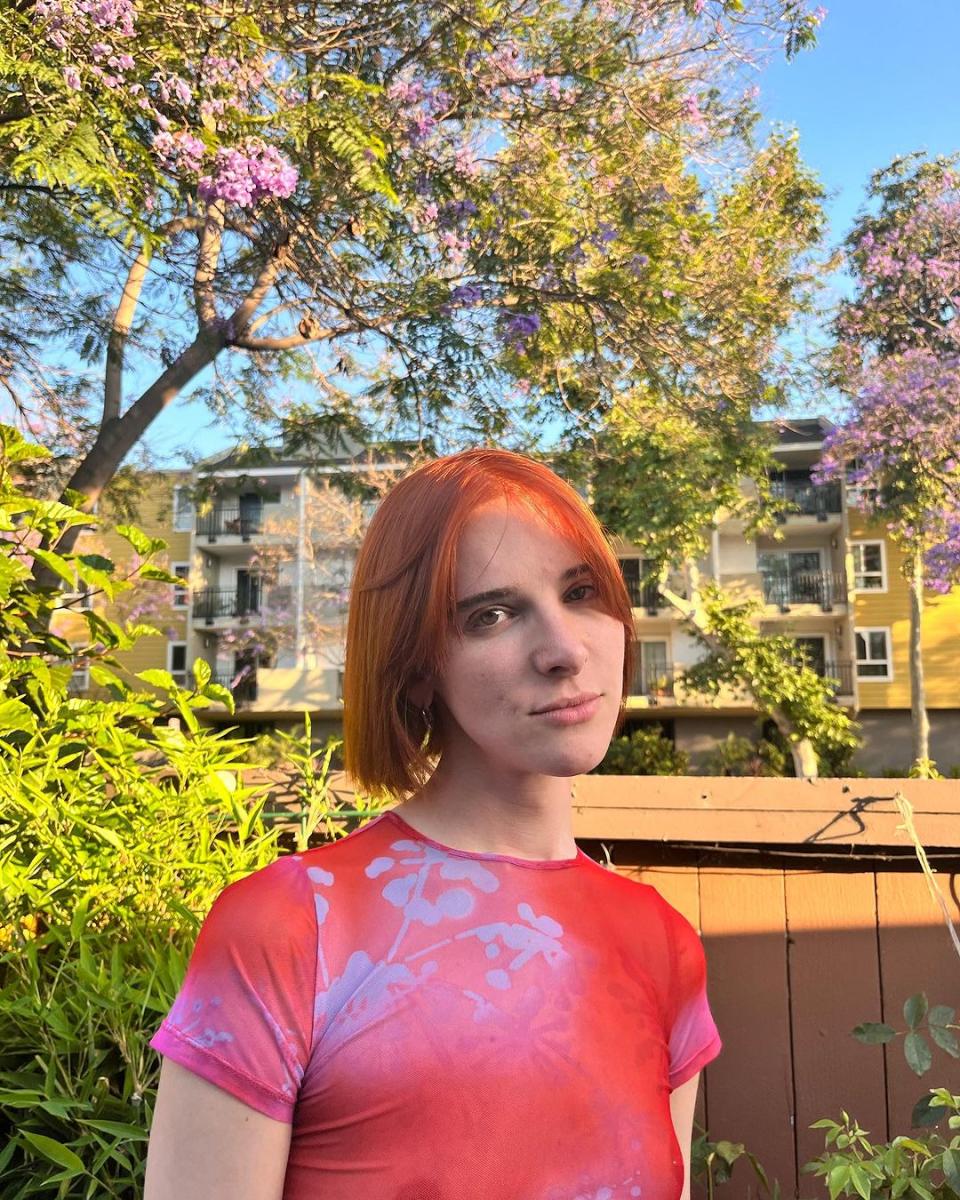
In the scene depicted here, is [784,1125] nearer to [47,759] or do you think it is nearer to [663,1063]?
[663,1063]

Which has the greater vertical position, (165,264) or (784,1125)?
(165,264)

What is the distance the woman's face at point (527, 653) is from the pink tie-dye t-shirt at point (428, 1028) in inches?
5.2

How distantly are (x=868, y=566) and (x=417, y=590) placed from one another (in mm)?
22440

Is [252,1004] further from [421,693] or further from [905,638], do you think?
[905,638]

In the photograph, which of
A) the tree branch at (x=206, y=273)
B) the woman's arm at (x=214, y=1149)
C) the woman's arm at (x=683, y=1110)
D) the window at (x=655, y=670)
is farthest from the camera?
the window at (x=655, y=670)

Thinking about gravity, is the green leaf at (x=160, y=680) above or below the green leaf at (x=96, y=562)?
below

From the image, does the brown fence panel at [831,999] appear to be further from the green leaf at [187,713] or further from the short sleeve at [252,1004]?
the short sleeve at [252,1004]

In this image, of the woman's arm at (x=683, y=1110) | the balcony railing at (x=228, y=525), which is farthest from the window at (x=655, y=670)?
the woman's arm at (x=683, y=1110)

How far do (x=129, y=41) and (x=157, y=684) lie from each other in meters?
2.54

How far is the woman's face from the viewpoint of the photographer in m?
0.82

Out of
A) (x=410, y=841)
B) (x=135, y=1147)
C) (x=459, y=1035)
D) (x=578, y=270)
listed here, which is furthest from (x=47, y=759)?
(x=578, y=270)

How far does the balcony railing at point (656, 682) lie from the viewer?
2030cm

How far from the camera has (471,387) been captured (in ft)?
17.7

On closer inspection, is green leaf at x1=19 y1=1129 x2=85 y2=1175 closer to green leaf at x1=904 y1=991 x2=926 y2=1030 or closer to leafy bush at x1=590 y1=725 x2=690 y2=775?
green leaf at x1=904 y1=991 x2=926 y2=1030
